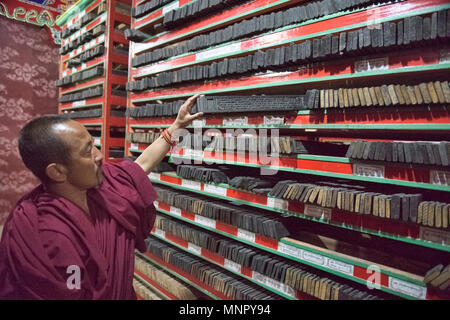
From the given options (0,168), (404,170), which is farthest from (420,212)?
(0,168)

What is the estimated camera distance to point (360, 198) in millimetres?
1452

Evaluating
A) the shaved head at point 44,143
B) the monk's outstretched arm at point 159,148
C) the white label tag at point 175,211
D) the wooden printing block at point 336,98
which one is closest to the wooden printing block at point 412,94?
the wooden printing block at point 336,98

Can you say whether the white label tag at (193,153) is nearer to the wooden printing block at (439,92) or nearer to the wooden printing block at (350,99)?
the wooden printing block at (350,99)

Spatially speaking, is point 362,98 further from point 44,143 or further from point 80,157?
point 44,143

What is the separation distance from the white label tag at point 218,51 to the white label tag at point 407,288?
166cm

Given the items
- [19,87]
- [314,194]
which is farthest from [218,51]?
[19,87]

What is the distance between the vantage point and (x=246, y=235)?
6.64 ft

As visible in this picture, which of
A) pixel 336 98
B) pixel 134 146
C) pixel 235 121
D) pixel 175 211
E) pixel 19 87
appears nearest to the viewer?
pixel 336 98

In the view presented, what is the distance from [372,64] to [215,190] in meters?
1.34

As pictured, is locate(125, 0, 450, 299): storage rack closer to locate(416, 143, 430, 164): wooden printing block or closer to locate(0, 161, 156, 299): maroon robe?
locate(416, 143, 430, 164): wooden printing block

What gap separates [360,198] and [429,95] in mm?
549

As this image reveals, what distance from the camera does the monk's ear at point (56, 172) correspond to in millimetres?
1324

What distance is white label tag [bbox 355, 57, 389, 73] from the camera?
1416 mm
